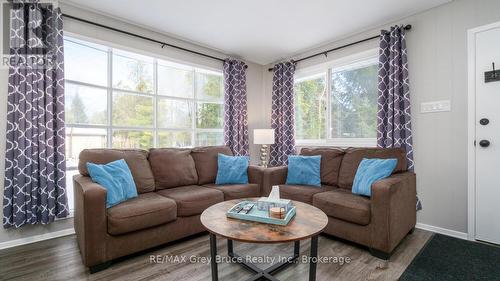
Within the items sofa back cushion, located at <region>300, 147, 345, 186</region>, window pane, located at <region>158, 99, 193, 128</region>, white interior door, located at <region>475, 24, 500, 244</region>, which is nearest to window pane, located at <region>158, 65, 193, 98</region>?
window pane, located at <region>158, 99, 193, 128</region>

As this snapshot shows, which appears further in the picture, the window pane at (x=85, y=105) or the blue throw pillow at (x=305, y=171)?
the blue throw pillow at (x=305, y=171)

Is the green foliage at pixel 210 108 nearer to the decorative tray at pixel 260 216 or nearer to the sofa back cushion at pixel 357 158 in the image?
the sofa back cushion at pixel 357 158

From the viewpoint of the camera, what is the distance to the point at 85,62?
2768mm

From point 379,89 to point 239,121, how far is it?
6.92 ft

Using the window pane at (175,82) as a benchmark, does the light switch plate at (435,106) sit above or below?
below

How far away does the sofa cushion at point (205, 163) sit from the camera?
3006 mm

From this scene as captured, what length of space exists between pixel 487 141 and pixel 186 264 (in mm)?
2946

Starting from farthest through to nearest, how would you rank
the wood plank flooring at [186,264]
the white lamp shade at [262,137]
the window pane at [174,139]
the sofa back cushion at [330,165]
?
the white lamp shade at [262,137] < the window pane at [174,139] < the sofa back cushion at [330,165] < the wood plank flooring at [186,264]

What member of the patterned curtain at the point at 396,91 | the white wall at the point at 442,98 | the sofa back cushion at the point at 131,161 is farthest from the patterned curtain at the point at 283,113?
the sofa back cushion at the point at 131,161

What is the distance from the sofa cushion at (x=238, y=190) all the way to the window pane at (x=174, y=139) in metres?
1.04

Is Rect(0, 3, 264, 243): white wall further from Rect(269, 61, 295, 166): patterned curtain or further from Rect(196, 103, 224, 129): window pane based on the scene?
Rect(196, 103, 224, 129): window pane

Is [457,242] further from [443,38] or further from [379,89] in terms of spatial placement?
[443,38]

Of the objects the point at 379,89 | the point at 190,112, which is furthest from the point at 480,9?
the point at 190,112

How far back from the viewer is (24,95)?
7.25ft
